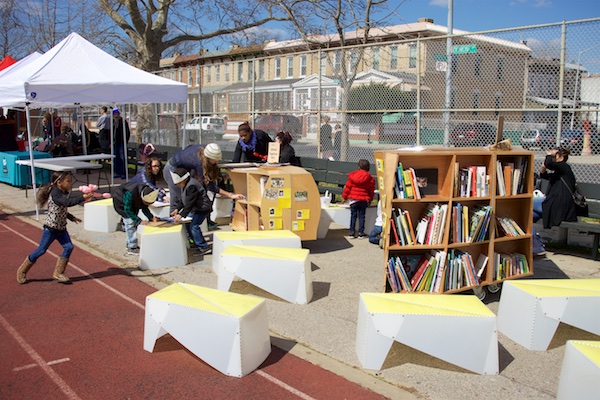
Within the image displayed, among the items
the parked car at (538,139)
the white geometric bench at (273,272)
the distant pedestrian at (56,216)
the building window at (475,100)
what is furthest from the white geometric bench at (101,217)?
the parked car at (538,139)

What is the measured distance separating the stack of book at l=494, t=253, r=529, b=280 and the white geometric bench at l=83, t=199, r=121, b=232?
7132 mm

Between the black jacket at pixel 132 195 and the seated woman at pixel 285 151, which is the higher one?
the seated woman at pixel 285 151

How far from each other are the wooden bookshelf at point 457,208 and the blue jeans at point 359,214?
301 centimetres

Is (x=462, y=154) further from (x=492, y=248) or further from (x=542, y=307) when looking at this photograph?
(x=542, y=307)

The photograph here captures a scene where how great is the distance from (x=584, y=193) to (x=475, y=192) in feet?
10.8

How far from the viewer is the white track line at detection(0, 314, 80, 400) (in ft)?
15.6

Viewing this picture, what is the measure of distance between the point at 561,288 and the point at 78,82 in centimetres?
1049

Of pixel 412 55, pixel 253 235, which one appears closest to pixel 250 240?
pixel 253 235

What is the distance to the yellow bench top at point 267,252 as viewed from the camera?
6.95 m

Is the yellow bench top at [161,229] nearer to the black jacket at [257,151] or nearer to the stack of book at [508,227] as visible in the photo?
the black jacket at [257,151]

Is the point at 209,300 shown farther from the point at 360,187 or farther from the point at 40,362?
the point at 360,187

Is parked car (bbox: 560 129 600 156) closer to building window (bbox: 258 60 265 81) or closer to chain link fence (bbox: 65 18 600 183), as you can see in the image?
chain link fence (bbox: 65 18 600 183)

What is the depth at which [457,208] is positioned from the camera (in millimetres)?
6898

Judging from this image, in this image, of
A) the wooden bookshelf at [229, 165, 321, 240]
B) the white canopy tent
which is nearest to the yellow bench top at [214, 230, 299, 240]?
the wooden bookshelf at [229, 165, 321, 240]
